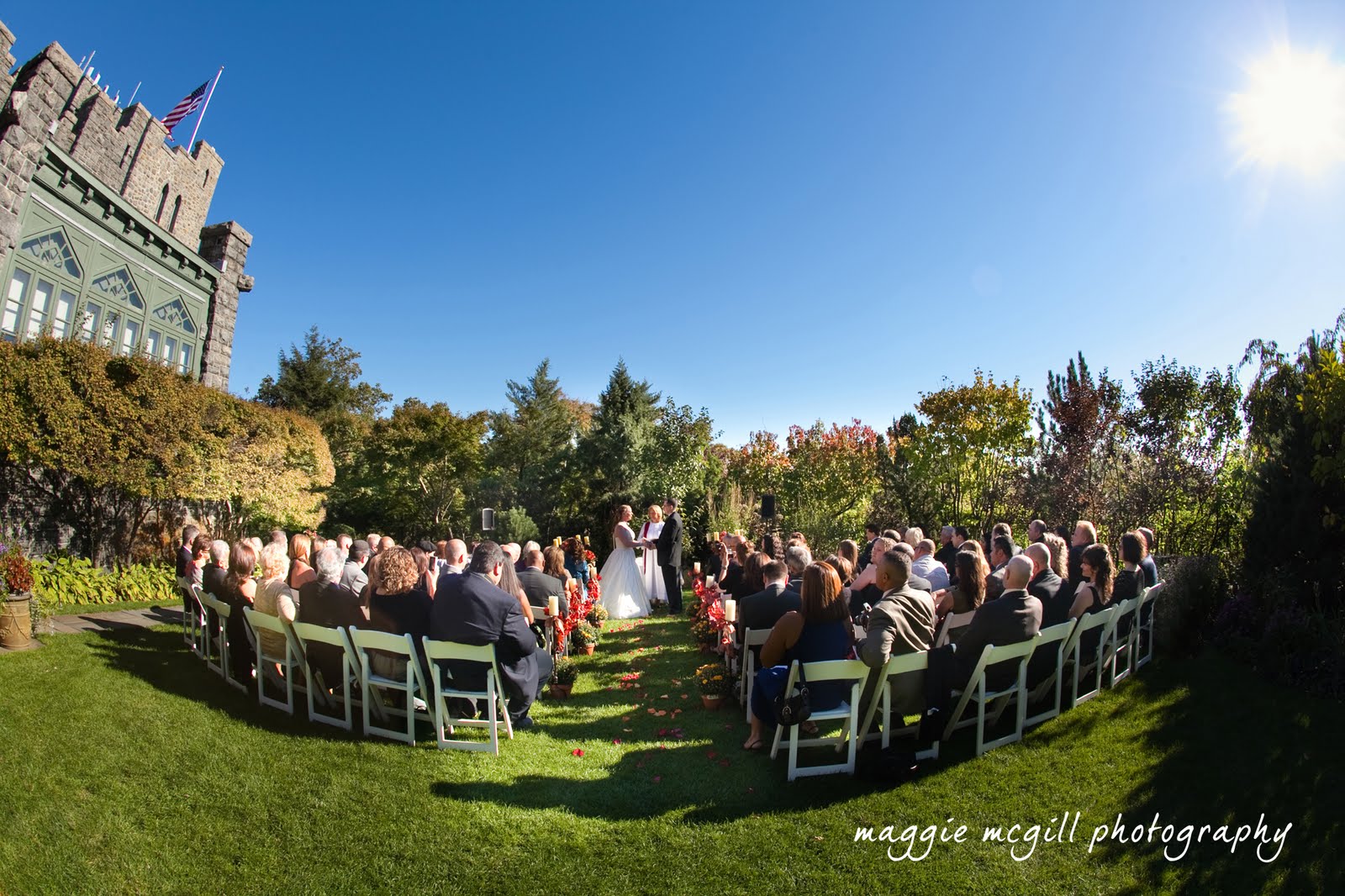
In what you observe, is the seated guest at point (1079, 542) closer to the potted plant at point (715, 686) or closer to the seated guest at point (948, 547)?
the seated guest at point (948, 547)

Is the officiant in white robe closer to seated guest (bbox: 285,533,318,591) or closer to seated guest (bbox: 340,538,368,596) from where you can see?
seated guest (bbox: 340,538,368,596)

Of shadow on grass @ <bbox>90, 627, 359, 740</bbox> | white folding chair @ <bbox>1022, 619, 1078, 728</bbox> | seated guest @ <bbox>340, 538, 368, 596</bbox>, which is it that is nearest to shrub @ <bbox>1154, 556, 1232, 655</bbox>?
white folding chair @ <bbox>1022, 619, 1078, 728</bbox>

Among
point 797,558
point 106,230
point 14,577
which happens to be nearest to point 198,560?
point 14,577

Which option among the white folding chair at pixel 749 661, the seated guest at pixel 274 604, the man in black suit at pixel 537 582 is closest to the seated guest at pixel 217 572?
the seated guest at pixel 274 604

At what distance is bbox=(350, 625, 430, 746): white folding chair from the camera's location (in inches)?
174

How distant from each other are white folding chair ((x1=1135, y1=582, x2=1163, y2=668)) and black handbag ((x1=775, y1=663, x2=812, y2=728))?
384 centimetres

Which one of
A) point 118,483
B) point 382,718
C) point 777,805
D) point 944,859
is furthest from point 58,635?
point 944,859

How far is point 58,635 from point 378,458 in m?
14.4

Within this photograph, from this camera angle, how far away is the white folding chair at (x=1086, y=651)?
4762 mm

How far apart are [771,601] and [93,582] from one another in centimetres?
1058

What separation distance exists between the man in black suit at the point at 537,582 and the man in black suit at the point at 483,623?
1429mm

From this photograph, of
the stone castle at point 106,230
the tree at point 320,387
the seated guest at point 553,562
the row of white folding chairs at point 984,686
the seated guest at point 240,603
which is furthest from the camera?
the tree at point 320,387

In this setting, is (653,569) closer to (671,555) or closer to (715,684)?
(671,555)

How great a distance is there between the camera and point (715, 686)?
6.00 meters
